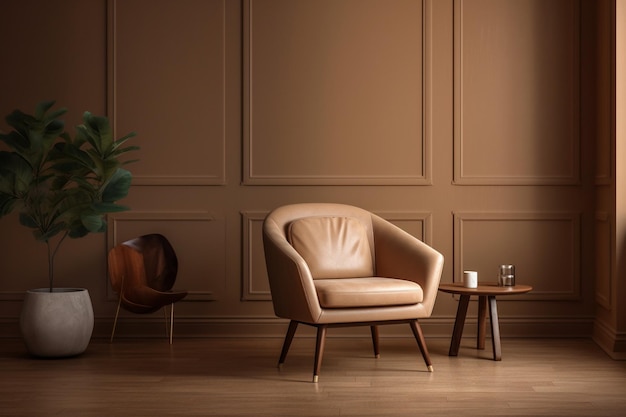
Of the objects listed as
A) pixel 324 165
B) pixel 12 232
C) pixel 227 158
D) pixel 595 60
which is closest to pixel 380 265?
pixel 324 165

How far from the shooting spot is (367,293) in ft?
13.1

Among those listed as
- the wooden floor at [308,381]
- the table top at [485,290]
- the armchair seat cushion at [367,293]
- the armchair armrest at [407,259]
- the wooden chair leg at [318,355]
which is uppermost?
the armchair armrest at [407,259]

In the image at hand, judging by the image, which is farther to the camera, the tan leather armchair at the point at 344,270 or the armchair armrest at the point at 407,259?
the armchair armrest at the point at 407,259

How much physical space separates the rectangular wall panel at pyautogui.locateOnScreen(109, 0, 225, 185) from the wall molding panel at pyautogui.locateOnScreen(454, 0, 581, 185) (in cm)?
147

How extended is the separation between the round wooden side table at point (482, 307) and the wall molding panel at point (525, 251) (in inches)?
17.9

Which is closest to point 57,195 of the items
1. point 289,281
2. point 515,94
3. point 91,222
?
point 91,222

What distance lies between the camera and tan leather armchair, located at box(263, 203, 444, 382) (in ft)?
13.0

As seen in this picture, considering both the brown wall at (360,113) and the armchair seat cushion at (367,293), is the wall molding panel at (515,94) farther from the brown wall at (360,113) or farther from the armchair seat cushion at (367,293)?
the armchair seat cushion at (367,293)

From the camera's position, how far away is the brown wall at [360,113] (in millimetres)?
5113

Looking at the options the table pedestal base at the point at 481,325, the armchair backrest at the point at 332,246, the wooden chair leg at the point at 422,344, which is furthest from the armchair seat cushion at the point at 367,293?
the table pedestal base at the point at 481,325

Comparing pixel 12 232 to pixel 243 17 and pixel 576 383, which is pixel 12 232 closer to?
pixel 243 17

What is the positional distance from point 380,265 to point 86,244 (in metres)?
1.85

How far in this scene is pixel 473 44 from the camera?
512 cm

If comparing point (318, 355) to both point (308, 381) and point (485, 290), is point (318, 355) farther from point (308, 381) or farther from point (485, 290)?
point (485, 290)
